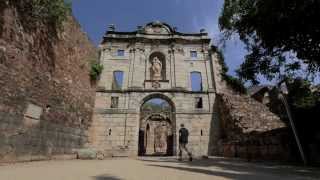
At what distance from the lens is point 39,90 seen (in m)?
8.98

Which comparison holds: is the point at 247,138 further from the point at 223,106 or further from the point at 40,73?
the point at 40,73

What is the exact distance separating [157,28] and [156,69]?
3.56 m

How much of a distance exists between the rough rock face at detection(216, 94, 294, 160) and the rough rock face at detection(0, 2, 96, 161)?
8.43 metres

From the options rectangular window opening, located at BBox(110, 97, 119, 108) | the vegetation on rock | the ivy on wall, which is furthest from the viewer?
rectangular window opening, located at BBox(110, 97, 119, 108)

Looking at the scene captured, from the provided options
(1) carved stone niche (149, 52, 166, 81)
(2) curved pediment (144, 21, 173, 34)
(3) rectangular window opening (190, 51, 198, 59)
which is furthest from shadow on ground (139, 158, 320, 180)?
(2) curved pediment (144, 21, 173, 34)

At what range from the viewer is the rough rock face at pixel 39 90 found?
24.1 ft

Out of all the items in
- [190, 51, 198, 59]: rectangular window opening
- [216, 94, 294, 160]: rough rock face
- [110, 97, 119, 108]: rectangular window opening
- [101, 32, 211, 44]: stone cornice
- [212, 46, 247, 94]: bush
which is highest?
[101, 32, 211, 44]: stone cornice

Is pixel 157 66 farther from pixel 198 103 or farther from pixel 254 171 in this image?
pixel 254 171

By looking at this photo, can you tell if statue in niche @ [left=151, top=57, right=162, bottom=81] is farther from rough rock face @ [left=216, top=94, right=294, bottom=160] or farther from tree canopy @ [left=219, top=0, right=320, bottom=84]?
tree canopy @ [left=219, top=0, right=320, bottom=84]

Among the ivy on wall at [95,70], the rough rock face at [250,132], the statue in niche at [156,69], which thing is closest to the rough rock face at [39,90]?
the ivy on wall at [95,70]

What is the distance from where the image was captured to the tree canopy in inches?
301

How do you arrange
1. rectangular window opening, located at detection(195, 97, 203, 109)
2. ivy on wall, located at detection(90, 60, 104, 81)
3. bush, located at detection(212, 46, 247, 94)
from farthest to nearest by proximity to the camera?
bush, located at detection(212, 46, 247, 94)
rectangular window opening, located at detection(195, 97, 203, 109)
ivy on wall, located at detection(90, 60, 104, 81)

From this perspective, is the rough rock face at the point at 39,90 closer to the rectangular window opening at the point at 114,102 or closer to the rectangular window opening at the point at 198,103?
the rectangular window opening at the point at 114,102

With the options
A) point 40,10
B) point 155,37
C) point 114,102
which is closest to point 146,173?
point 40,10
